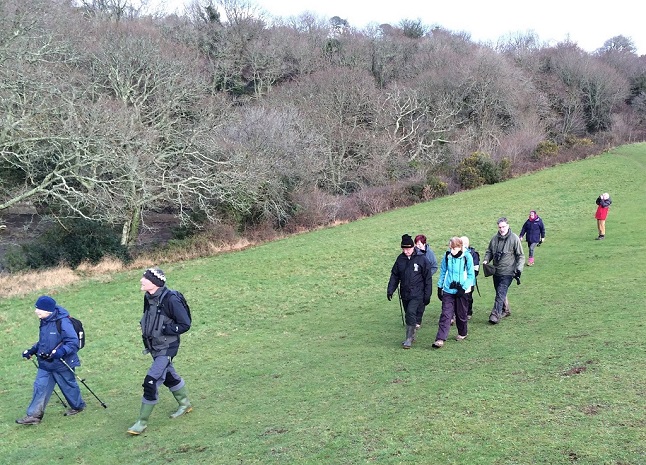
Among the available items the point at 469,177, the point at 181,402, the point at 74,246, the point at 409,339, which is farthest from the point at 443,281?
the point at 469,177

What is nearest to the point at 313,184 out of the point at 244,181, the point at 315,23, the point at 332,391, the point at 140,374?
the point at 244,181

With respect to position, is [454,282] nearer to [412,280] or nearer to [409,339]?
[412,280]

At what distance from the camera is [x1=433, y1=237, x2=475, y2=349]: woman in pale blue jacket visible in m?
10.3

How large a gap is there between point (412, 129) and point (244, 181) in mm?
28700

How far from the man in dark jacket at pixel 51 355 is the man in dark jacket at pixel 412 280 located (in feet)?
18.5

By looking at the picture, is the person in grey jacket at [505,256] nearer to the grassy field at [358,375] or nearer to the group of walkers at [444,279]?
the group of walkers at [444,279]

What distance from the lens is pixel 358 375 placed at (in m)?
9.54

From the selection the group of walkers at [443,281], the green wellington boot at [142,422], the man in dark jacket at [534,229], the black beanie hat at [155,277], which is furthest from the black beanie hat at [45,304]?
the man in dark jacket at [534,229]

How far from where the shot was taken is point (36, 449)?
25.5ft

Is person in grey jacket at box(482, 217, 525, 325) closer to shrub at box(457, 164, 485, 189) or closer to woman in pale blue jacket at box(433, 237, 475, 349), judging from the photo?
woman in pale blue jacket at box(433, 237, 475, 349)

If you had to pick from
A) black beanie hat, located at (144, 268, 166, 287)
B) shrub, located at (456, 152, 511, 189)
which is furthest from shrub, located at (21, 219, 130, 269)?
shrub, located at (456, 152, 511, 189)

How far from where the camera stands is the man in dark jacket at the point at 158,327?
7.64 metres

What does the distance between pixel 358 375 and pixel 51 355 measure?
499cm

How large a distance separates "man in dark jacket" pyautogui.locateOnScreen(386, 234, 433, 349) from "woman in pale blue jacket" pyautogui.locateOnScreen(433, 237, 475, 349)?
0.29m
